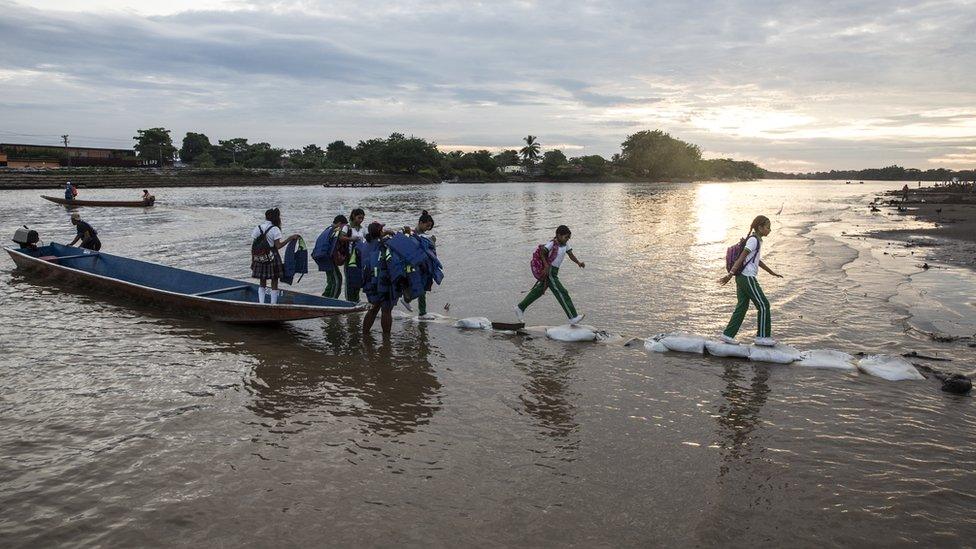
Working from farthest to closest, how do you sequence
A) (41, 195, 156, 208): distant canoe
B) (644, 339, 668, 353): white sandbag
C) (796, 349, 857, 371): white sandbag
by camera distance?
(41, 195, 156, 208): distant canoe < (644, 339, 668, 353): white sandbag < (796, 349, 857, 371): white sandbag

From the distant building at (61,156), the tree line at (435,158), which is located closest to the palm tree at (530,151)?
the tree line at (435,158)

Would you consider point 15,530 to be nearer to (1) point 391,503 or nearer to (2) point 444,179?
(1) point 391,503

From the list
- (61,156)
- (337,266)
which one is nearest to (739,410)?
(337,266)

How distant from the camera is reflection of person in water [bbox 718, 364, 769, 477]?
5.90 metres

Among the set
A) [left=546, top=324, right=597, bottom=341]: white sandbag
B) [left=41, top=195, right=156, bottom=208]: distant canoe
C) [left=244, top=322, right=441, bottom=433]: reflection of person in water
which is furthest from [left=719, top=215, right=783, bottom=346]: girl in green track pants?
[left=41, top=195, right=156, bottom=208]: distant canoe

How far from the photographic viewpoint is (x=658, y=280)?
16.1m

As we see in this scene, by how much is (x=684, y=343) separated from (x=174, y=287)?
10384 millimetres

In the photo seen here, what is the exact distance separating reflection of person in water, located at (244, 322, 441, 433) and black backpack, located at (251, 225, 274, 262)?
144cm

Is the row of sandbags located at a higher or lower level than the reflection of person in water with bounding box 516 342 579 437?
higher

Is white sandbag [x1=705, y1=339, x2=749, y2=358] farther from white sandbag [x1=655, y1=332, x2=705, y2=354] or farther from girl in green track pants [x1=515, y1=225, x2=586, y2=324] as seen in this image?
girl in green track pants [x1=515, y1=225, x2=586, y2=324]

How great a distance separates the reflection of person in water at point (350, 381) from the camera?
6.76 metres

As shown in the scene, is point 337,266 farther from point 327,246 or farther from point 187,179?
point 187,179

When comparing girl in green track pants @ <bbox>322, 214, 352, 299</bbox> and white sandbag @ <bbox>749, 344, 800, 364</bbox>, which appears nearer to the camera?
white sandbag @ <bbox>749, 344, 800, 364</bbox>

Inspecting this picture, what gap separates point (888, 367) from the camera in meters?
8.04
